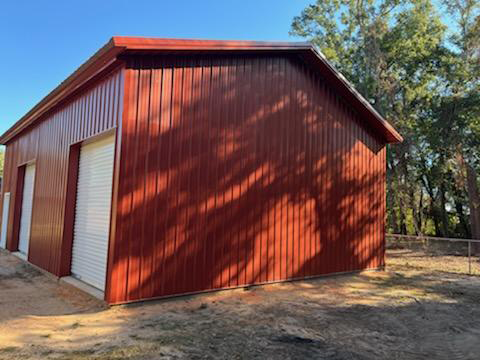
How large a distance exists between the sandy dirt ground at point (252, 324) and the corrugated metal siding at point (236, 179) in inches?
24.5

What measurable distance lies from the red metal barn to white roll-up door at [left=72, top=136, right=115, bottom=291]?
4cm

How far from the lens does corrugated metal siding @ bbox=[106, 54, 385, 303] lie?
5.64 m

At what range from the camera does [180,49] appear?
592 cm

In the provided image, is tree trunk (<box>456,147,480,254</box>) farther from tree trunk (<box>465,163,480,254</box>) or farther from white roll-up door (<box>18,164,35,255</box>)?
white roll-up door (<box>18,164,35,255</box>)

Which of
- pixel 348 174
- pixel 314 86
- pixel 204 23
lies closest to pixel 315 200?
pixel 348 174

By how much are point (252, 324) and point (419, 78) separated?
52.1ft

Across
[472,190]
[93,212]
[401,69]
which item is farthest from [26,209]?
[401,69]

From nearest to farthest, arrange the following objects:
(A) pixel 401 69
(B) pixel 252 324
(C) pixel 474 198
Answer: (B) pixel 252 324, (C) pixel 474 198, (A) pixel 401 69

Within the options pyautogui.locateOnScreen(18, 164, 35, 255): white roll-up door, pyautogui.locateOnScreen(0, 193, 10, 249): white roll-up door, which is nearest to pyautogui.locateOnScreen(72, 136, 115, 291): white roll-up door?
pyautogui.locateOnScreen(18, 164, 35, 255): white roll-up door

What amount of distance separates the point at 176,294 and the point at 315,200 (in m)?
3.79

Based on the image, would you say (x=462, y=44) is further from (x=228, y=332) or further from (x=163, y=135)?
(x=228, y=332)

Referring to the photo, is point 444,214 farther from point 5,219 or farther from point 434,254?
point 5,219

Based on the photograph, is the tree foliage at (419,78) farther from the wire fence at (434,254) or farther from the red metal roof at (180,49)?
the red metal roof at (180,49)

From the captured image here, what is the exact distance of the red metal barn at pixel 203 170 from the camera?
5645mm
